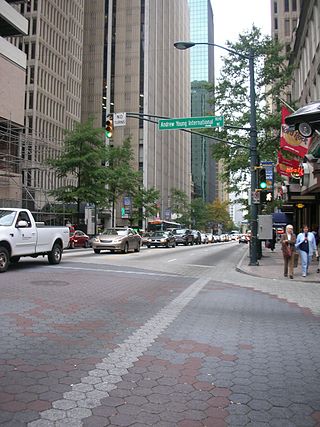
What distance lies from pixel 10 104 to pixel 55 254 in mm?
31351

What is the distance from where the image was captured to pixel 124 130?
82562 mm

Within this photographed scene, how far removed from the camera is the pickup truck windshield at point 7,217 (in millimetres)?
13172

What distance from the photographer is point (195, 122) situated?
19.2 meters

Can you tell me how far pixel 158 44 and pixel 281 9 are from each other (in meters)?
31.8

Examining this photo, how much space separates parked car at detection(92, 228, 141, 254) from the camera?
935 inches

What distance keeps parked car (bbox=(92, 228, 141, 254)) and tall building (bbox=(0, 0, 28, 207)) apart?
17091 millimetres

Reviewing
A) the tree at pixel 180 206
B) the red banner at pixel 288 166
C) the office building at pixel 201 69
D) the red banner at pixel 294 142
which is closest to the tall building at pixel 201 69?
the office building at pixel 201 69

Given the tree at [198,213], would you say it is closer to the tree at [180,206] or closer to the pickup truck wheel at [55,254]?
the tree at [180,206]

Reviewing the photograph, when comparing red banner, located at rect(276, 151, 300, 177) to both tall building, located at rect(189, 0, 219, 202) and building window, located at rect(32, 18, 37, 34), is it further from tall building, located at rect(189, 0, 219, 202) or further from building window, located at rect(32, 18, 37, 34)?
tall building, located at rect(189, 0, 219, 202)

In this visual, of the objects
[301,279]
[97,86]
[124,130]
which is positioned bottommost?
[301,279]

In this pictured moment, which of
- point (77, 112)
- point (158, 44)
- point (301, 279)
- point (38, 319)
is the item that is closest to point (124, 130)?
point (77, 112)

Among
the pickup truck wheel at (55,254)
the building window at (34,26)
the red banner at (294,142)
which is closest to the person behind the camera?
the pickup truck wheel at (55,254)

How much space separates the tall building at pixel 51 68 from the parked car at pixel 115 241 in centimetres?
3635

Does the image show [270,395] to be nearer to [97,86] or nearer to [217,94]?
[217,94]
